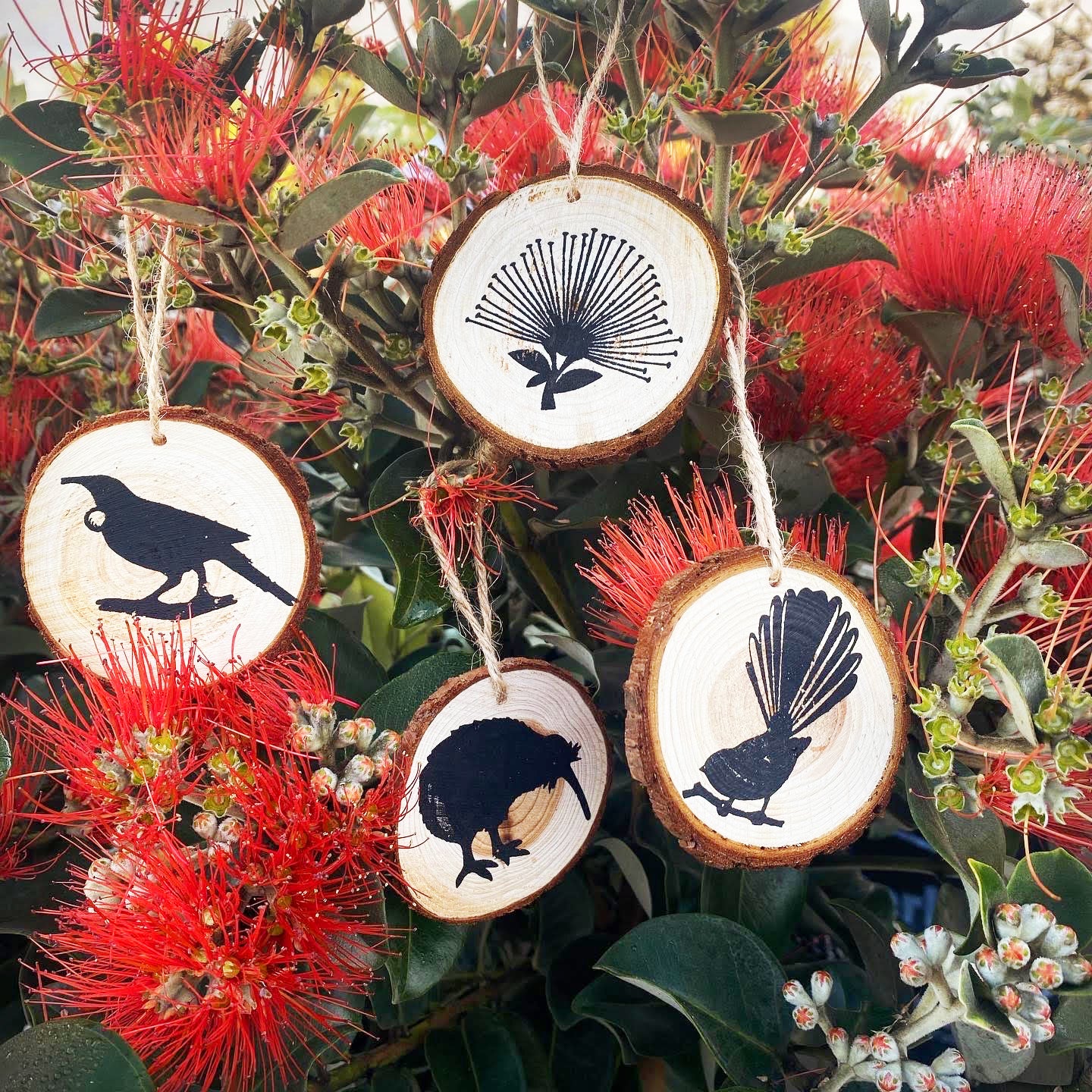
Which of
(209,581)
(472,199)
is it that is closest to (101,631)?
(209,581)

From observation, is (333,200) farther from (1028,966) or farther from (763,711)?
(1028,966)

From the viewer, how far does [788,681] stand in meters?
0.37

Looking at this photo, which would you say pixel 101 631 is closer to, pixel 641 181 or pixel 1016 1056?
pixel 641 181

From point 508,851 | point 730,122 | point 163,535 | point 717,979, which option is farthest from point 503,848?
point 730,122

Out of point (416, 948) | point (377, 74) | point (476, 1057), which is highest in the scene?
point (377, 74)

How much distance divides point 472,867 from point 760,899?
168mm

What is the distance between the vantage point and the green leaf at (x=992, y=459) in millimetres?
341

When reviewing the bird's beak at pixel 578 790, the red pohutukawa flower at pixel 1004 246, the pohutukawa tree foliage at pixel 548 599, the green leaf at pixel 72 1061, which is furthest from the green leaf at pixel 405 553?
the red pohutukawa flower at pixel 1004 246

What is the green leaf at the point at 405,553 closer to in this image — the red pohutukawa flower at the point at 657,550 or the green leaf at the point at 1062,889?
the red pohutukawa flower at the point at 657,550

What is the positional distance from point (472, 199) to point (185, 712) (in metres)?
0.29

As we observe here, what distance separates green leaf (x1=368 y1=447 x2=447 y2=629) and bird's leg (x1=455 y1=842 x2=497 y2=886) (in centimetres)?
12

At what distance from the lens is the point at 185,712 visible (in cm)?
41

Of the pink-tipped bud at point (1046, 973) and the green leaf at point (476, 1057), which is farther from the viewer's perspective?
the green leaf at point (476, 1057)

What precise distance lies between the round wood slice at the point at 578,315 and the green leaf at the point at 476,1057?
31 cm
